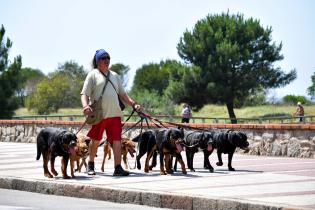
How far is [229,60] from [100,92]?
6605 centimetres

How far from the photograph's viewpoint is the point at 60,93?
102 metres

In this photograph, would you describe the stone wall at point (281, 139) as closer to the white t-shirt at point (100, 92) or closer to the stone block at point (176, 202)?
the white t-shirt at point (100, 92)

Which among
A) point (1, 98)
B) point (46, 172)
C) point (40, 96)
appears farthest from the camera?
point (40, 96)

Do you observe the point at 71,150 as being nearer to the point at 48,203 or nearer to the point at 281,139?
the point at 48,203

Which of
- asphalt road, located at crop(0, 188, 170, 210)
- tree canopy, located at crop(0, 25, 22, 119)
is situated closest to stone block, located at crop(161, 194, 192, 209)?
asphalt road, located at crop(0, 188, 170, 210)

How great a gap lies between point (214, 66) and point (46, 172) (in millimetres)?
66379

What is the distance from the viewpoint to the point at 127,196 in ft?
38.5

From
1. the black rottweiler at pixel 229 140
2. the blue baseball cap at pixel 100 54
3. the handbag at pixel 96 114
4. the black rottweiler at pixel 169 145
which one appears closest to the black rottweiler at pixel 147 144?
the black rottweiler at pixel 169 145

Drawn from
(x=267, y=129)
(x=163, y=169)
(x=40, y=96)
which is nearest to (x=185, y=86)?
(x=40, y=96)

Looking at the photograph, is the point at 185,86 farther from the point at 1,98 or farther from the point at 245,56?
the point at 1,98

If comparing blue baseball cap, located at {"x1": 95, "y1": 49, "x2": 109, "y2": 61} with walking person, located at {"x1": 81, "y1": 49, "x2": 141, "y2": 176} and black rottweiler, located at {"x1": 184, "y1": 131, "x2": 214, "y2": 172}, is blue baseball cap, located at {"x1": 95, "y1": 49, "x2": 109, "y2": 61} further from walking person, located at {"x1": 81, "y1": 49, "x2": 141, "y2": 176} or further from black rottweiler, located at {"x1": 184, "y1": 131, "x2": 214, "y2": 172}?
black rottweiler, located at {"x1": 184, "y1": 131, "x2": 214, "y2": 172}

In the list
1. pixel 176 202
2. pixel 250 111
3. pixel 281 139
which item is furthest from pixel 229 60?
pixel 176 202

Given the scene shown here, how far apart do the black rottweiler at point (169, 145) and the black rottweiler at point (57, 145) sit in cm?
149

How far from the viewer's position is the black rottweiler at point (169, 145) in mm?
14109
